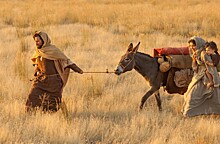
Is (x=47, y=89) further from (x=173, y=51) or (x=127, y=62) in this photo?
(x=173, y=51)

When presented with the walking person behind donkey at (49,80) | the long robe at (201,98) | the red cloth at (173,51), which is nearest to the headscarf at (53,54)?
the walking person behind donkey at (49,80)

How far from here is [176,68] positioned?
6.26 m

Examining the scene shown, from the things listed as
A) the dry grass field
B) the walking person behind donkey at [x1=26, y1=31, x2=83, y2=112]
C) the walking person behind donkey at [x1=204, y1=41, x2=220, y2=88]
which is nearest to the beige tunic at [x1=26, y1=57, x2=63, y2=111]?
the walking person behind donkey at [x1=26, y1=31, x2=83, y2=112]

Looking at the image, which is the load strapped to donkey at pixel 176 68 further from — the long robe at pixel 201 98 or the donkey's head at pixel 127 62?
the donkey's head at pixel 127 62

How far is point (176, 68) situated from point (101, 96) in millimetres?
1605

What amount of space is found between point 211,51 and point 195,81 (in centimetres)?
55

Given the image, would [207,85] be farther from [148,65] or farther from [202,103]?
[148,65]

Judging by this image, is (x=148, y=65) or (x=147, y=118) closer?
(x=147, y=118)

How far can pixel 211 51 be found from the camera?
561 centimetres

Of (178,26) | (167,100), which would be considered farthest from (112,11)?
(167,100)

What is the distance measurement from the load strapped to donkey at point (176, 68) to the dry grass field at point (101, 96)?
46 centimetres

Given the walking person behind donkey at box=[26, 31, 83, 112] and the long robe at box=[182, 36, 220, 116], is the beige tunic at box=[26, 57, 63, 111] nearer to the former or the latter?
the walking person behind donkey at box=[26, 31, 83, 112]

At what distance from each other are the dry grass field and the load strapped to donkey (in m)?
0.46

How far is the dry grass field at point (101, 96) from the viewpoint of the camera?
515 centimetres
